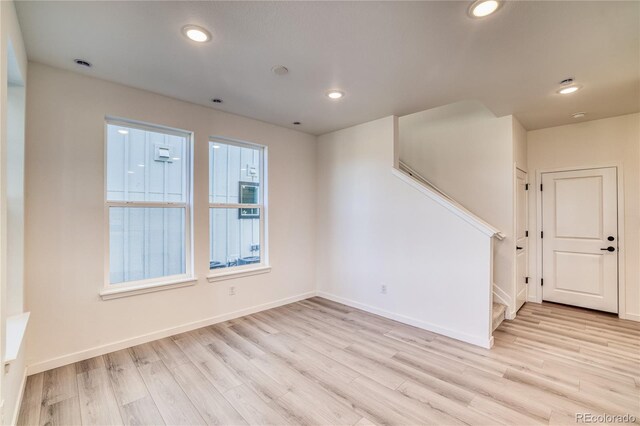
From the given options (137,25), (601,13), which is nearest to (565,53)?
(601,13)

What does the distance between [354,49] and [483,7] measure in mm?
857

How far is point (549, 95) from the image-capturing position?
3.05m

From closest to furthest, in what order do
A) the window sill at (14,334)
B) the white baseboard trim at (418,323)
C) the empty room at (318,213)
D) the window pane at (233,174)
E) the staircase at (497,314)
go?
the window sill at (14,334) < the empty room at (318,213) < the white baseboard trim at (418,323) < the staircase at (497,314) < the window pane at (233,174)

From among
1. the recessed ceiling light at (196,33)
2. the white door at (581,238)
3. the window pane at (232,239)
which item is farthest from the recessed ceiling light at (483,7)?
the white door at (581,238)

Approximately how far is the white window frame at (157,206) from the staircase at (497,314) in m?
3.45

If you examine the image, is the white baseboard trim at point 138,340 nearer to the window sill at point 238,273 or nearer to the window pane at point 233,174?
the window sill at point 238,273

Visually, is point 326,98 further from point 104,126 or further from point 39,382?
point 39,382

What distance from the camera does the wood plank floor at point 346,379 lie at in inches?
76.8

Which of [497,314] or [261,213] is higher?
[261,213]

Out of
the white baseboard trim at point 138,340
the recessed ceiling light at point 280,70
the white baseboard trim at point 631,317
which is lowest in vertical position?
the white baseboard trim at point 631,317

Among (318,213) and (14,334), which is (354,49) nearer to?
(318,213)

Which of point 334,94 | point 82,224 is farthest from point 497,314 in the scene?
point 82,224

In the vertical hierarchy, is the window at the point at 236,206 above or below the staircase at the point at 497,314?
above

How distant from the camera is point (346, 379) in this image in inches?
93.0
